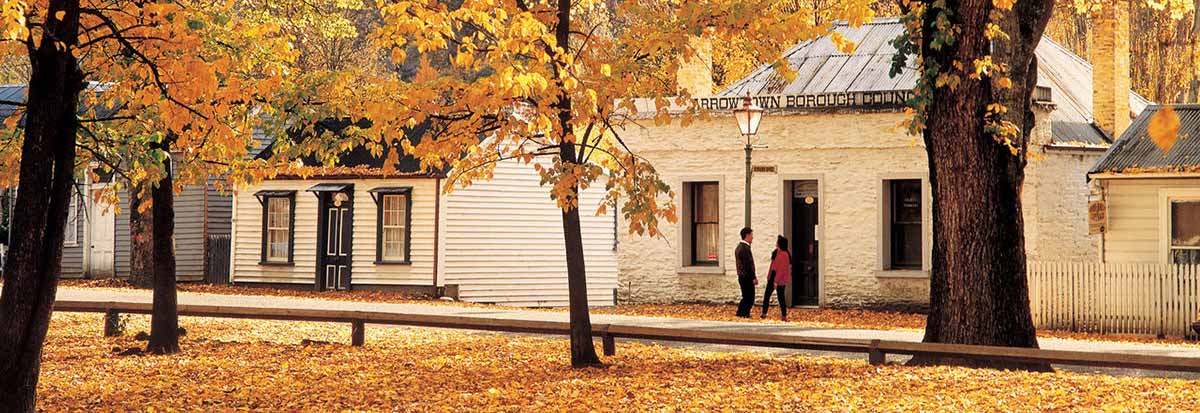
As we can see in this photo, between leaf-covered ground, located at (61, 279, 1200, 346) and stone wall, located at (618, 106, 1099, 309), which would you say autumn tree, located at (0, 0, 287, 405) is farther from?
stone wall, located at (618, 106, 1099, 309)

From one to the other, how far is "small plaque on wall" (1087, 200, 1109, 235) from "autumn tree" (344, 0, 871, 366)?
34.6ft

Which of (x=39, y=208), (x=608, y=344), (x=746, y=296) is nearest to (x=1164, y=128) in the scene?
(x=39, y=208)

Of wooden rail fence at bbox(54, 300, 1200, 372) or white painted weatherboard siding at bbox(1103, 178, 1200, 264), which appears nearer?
wooden rail fence at bbox(54, 300, 1200, 372)

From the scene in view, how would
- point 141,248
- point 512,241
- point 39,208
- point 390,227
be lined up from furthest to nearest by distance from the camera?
point 141,248, point 512,241, point 390,227, point 39,208

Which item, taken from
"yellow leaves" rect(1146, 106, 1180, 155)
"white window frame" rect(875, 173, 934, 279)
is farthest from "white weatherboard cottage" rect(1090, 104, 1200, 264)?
"yellow leaves" rect(1146, 106, 1180, 155)

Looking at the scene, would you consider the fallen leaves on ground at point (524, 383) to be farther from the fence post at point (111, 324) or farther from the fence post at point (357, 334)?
the fence post at point (111, 324)

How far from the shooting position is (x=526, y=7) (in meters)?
15.0

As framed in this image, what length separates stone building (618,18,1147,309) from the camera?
26906mm

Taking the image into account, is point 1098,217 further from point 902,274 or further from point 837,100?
point 837,100

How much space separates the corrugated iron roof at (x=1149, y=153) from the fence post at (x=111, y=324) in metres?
14.6

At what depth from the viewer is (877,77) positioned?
93.6 ft

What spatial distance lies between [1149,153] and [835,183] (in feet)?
18.3

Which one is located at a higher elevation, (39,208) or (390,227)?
(390,227)

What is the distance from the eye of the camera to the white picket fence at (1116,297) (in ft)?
73.8
